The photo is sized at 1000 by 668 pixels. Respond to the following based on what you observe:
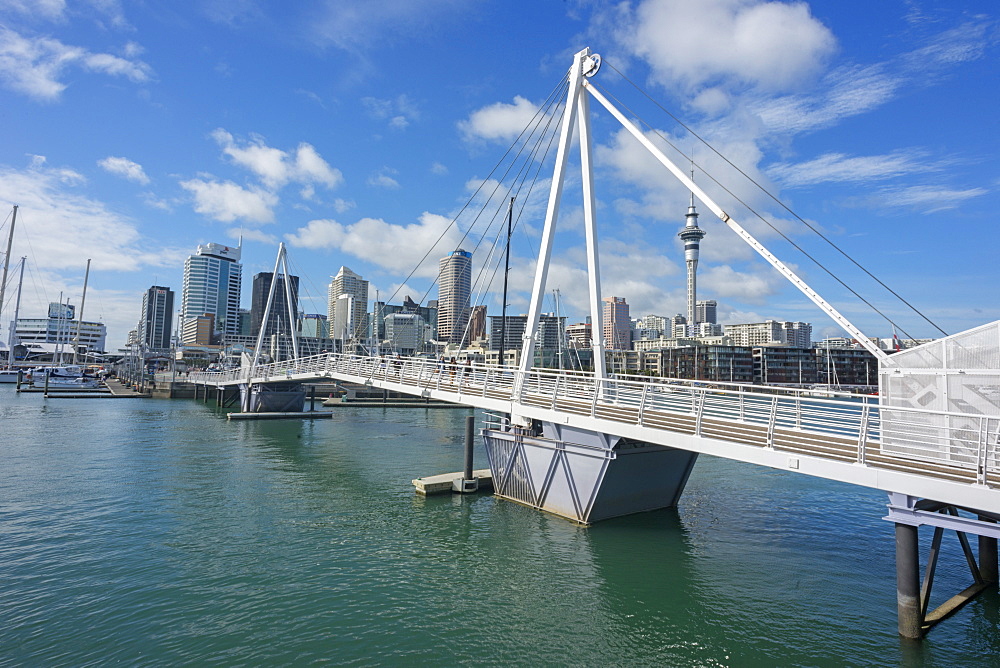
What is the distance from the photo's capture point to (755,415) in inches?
703

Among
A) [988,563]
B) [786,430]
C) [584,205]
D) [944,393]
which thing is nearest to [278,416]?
[584,205]

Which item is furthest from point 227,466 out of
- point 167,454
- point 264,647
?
point 264,647

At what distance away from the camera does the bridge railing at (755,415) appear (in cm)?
1211

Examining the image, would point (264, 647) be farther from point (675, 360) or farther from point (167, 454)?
point (675, 360)

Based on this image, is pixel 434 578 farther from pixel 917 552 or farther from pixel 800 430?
pixel 917 552

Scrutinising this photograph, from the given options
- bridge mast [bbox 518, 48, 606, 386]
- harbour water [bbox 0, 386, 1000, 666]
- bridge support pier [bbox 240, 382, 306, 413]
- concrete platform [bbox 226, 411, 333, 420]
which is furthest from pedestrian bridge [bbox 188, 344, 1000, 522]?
bridge support pier [bbox 240, 382, 306, 413]

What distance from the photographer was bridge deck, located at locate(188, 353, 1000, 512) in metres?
11.3

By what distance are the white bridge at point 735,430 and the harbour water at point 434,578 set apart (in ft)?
5.17

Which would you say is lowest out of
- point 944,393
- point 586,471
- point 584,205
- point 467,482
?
point 467,482

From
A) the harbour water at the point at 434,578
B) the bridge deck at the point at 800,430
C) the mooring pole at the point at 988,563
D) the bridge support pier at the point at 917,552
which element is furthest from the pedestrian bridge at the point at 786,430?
the mooring pole at the point at 988,563

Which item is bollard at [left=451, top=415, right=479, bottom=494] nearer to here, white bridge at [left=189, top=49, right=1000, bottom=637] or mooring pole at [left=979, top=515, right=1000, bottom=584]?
white bridge at [left=189, top=49, right=1000, bottom=637]

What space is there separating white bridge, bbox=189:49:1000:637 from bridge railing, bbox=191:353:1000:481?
0.20 feet

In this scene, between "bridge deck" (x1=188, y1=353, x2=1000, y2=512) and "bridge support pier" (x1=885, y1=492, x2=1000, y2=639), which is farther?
"bridge deck" (x1=188, y1=353, x2=1000, y2=512)

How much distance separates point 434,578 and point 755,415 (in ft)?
37.2
